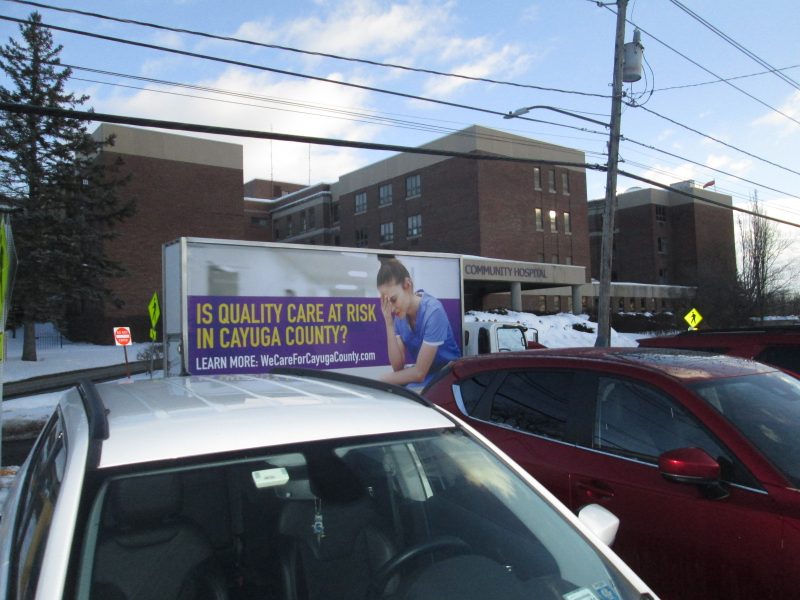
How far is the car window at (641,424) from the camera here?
3.29 m

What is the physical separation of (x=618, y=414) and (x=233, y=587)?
8.30 ft

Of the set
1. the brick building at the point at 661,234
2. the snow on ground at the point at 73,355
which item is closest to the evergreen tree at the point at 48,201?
the snow on ground at the point at 73,355

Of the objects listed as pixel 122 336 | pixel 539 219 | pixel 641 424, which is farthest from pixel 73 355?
pixel 539 219

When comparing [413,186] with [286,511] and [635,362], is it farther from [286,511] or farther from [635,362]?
[286,511]

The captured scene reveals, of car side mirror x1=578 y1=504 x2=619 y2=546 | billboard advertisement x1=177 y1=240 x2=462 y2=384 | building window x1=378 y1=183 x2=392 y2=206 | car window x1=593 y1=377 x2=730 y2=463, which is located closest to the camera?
car side mirror x1=578 y1=504 x2=619 y2=546

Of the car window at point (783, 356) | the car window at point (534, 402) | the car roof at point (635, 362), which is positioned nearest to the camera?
the car roof at point (635, 362)

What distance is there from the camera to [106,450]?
5.72ft

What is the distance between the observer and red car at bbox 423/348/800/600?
9.29ft

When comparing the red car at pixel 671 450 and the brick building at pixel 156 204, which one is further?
the brick building at pixel 156 204

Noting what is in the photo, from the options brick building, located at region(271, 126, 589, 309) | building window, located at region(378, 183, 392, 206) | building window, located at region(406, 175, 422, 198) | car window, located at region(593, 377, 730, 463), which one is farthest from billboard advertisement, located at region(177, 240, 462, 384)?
building window, located at region(378, 183, 392, 206)

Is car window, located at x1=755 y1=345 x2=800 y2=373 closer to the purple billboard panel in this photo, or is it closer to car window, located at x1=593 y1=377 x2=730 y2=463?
car window, located at x1=593 y1=377 x2=730 y2=463

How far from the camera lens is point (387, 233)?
6128cm

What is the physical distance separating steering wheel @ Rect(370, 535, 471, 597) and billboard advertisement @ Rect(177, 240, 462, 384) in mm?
7766

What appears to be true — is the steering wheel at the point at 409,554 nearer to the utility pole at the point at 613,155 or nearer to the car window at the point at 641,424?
the car window at the point at 641,424
